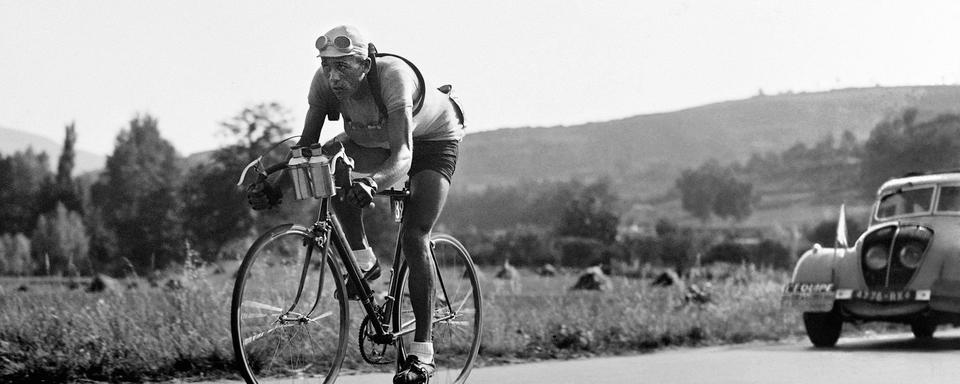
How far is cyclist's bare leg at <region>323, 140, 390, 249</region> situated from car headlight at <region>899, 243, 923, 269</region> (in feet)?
23.8

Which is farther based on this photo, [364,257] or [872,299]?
[872,299]

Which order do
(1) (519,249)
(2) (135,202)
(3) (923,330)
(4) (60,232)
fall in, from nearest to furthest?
(3) (923,330)
(1) (519,249)
(2) (135,202)
(4) (60,232)

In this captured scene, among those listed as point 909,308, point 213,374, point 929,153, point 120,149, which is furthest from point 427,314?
point 120,149

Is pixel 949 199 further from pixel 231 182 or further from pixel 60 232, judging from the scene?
pixel 60 232

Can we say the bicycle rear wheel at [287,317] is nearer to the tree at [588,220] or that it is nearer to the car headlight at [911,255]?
the car headlight at [911,255]

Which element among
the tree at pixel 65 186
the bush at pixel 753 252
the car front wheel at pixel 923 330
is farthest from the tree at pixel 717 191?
the car front wheel at pixel 923 330

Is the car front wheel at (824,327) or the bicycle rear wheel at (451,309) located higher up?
the bicycle rear wheel at (451,309)

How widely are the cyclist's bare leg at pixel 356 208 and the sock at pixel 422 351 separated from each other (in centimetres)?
55

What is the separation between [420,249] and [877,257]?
23.9 ft

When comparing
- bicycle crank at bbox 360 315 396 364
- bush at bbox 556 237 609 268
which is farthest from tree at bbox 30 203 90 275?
bicycle crank at bbox 360 315 396 364

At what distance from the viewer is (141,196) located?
121375mm

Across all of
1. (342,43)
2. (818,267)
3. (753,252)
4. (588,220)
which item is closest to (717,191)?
(588,220)

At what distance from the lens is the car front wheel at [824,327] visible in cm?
1281

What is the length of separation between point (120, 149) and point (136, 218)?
3159 centimetres
